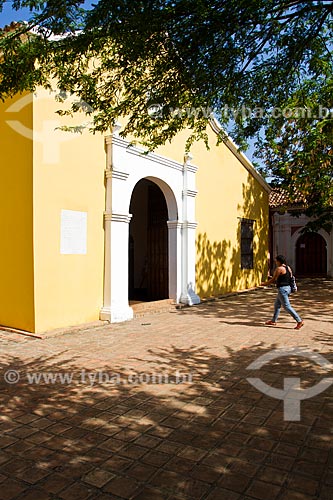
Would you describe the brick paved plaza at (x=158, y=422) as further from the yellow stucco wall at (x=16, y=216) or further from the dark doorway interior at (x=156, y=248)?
the dark doorway interior at (x=156, y=248)

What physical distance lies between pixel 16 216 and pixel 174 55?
444cm

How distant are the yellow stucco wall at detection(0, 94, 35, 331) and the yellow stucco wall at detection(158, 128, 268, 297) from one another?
3559mm

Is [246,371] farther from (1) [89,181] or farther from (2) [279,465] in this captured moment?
(1) [89,181]

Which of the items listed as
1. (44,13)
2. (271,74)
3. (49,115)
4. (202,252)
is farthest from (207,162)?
(44,13)

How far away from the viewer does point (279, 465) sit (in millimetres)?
2637

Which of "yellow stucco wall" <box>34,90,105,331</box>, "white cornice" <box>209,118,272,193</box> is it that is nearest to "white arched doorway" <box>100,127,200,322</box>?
"yellow stucco wall" <box>34,90,105,331</box>

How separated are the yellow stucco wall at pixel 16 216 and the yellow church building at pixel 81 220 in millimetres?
17

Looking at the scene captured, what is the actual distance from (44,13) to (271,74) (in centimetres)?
243

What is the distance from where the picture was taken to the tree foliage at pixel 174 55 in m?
3.08

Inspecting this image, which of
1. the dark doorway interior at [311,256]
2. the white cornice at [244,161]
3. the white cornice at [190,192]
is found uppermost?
the white cornice at [244,161]

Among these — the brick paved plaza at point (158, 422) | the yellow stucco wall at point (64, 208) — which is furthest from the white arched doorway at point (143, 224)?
the brick paved plaza at point (158, 422)

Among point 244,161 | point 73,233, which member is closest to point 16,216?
point 73,233

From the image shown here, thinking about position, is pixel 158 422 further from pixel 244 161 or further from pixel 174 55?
pixel 244 161

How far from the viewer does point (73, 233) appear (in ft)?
23.5
